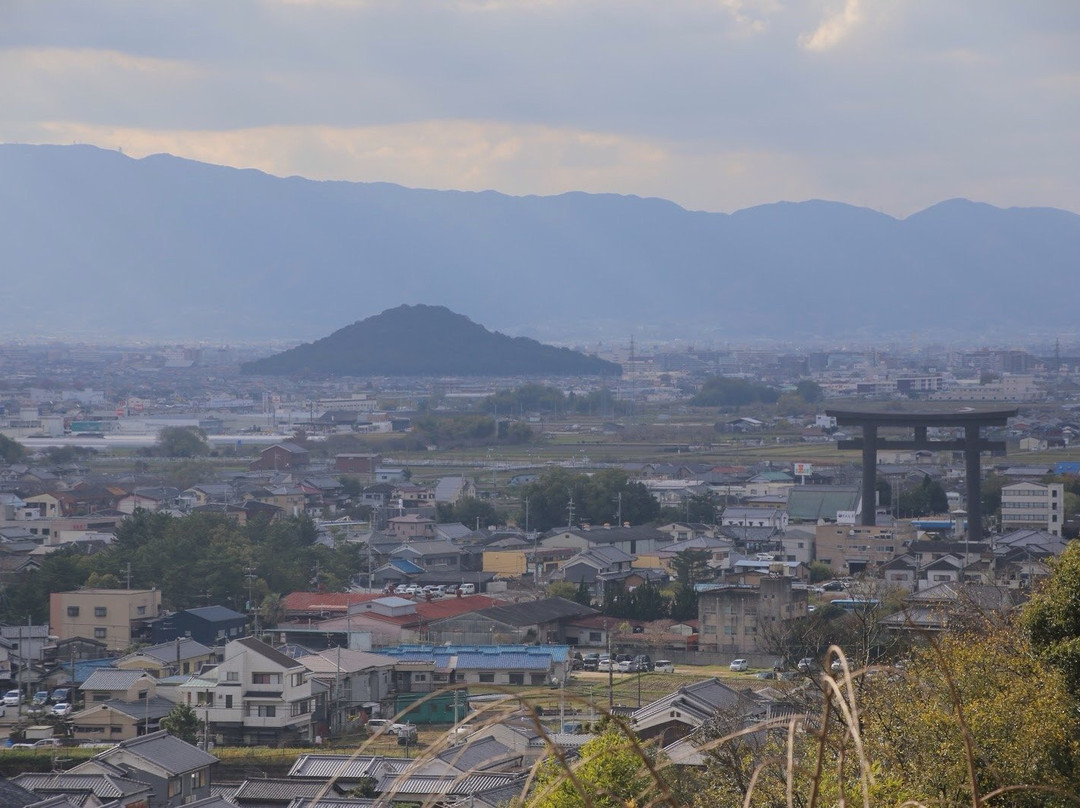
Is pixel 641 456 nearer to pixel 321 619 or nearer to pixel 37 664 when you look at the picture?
pixel 321 619

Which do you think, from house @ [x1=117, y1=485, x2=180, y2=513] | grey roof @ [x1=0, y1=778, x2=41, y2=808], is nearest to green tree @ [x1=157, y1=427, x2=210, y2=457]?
house @ [x1=117, y1=485, x2=180, y2=513]

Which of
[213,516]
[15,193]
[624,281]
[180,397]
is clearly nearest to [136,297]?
[15,193]

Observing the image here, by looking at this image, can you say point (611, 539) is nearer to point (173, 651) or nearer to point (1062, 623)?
point (173, 651)

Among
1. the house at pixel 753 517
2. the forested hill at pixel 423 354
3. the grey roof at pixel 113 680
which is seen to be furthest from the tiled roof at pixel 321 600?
the forested hill at pixel 423 354

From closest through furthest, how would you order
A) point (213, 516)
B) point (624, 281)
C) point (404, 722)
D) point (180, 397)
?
1. point (404, 722)
2. point (213, 516)
3. point (180, 397)
4. point (624, 281)

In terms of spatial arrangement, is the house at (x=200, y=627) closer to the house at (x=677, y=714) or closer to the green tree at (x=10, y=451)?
the house at (x=677, y=714)

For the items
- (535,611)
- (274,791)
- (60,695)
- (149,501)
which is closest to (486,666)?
(535,611)
